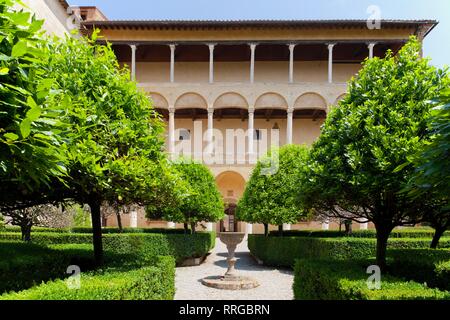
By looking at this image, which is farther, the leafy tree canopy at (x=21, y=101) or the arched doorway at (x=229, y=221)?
the arched doorway at (x=229, y=221)

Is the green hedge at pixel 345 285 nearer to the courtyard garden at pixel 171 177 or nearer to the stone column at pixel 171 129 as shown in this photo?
the courtyard garden at pixel 171 177

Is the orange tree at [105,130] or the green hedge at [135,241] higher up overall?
the orange tree at [105,130]

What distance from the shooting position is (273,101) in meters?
28.0

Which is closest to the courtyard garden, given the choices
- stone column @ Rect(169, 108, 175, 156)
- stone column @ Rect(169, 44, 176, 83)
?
stone column @ Rect(169, 108, 175, 156)

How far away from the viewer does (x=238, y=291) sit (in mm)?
11117

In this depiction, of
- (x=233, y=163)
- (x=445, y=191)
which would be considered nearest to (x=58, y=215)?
(x=233, y=163)

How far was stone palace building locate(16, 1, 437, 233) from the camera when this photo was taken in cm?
2780

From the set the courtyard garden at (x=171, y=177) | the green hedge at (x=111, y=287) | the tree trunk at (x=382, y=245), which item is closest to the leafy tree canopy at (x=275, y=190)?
the courtyard garden at (x=171, y=177)

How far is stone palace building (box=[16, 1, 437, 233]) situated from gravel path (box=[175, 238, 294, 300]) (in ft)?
33.7

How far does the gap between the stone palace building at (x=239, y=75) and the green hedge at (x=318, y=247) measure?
9.61m

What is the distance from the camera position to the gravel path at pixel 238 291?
10.3 meters

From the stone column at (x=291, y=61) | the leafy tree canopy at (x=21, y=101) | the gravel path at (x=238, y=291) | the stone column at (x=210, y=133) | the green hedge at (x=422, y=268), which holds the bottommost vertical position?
the gravel path at (x=238, y=291)

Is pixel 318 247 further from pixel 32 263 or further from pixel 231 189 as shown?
pixel 231 189

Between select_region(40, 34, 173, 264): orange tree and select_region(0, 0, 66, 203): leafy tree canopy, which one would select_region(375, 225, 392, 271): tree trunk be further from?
select_region(0, 0, 66, 203): leafy tree canopy
